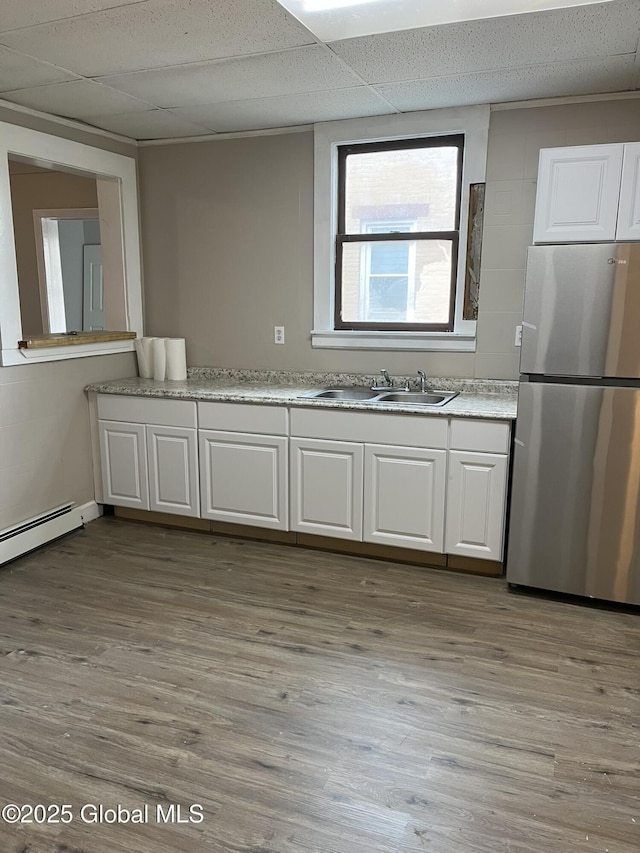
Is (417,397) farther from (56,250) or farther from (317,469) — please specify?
(56,250)

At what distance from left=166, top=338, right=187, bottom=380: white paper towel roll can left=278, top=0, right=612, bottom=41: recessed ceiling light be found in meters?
2.11

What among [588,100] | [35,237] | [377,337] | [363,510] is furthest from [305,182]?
[35,237]

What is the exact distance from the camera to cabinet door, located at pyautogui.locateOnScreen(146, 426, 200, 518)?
368 cm

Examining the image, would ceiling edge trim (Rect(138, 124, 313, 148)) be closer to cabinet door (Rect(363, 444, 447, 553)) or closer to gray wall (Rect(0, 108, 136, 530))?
gray wall (Rect(0, 108, 136, 530))

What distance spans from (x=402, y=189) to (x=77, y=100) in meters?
1.76

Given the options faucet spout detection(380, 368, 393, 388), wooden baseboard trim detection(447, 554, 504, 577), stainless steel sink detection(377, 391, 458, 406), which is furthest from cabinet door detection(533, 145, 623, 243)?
wooden baseboard trim detection(447, 554, 504, 577)

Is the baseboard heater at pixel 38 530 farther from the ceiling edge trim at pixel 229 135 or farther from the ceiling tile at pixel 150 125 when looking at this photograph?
the ceiling edge trim at pixel 229 135

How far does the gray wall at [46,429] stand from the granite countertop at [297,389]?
0.16 metres

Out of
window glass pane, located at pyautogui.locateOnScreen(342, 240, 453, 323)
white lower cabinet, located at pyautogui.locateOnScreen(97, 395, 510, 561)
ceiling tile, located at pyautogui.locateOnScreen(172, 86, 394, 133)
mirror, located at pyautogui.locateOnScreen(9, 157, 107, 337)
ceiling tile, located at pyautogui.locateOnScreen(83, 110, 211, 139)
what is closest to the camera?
white lower cabinet, located at pyautogui.locateOnScreen(97, 395, 510, 561)

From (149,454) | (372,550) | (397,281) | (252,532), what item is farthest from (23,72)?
(372,550)

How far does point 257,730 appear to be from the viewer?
2.07 m

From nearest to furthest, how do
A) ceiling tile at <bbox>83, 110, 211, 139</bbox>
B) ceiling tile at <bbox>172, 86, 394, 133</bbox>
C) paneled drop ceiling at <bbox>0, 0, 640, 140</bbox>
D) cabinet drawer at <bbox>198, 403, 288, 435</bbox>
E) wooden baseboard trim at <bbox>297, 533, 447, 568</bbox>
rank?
1. paneled drop ceiling at <bbox>0, 0, 640, 140</bbox>
2. ceiling tile at <bbox>172, 86, 394, 133</bbox>
3. wooden baseboard trim at <bbox>297, 533, 447, 568</bbox>
4. cabinet drawer at <bbox>198, 403, 288, 435</bbox>
5. ceiling tile at <bbox>83, 110, 211, 139</bbox>

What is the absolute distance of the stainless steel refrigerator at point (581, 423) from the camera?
2.62 metres

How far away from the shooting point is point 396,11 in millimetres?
2234
